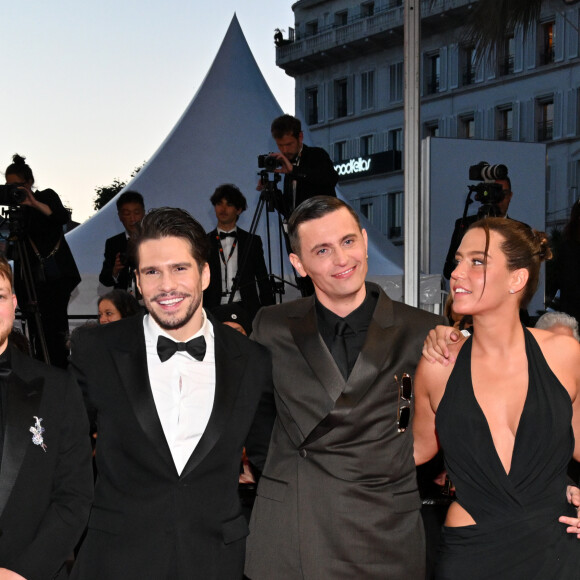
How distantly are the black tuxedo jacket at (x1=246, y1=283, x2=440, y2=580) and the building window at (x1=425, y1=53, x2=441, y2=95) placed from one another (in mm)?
36635

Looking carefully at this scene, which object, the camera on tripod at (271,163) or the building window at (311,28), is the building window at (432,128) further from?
the camera on tripod at (271,163)

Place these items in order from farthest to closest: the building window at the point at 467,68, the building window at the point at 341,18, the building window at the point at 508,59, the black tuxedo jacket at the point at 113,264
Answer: the building window at the point at 341,18 < the building window at the point at 467,68 < the building window at the point at 508,59 < the black tuxedo jacket at the point at 113,264

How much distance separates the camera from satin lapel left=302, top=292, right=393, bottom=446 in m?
2.79

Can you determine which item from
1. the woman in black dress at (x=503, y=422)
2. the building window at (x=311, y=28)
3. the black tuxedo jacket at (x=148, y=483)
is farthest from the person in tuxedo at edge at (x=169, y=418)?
the building window at (x=311, y=28)

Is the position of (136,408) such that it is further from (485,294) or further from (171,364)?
(485,294)

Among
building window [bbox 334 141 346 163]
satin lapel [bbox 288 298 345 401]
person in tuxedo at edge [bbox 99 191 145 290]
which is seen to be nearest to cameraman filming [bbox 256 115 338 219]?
person in tuxedo at edge [bbox 99 191 145 290]

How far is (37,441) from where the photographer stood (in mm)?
2521

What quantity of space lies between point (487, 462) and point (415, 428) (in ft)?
0.96

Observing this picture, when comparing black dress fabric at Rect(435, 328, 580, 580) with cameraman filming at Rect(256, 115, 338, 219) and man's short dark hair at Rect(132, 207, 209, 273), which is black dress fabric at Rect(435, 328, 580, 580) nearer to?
man's short dark hair at Rect(132, 207, 209, 273)

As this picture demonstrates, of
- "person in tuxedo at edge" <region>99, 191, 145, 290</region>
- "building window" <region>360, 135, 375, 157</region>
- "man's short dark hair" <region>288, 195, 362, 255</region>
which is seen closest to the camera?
"man's short dark hair" <region>288, 195, 362, 255</region>

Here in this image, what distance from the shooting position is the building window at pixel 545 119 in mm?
34312

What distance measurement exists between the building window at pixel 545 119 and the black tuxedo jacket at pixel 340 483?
110ft

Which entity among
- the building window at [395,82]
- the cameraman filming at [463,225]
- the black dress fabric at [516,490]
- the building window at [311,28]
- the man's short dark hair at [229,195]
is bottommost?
the black dress fabric at [516,490]

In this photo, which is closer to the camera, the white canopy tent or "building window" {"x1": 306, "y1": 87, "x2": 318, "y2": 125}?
the white canopy tent
